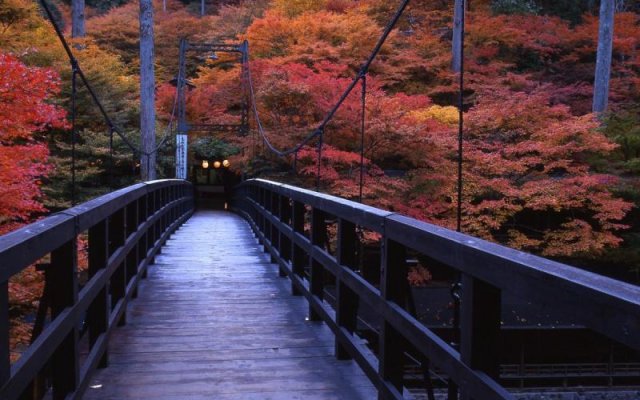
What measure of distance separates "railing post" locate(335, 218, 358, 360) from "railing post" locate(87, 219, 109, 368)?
1.17 m

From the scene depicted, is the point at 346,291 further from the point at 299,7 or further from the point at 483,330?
the point at 299,7

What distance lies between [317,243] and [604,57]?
16.6 metres

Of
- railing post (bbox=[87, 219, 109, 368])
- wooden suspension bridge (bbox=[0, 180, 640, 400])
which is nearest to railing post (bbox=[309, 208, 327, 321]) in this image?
wooden suspension bridge (bbox=[0, 180, 640, 400])

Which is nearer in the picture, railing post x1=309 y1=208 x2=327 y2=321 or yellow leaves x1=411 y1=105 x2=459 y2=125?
railing post x1=309 y1=208 x2=327 y2=321

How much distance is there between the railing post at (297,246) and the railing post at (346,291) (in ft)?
4.84

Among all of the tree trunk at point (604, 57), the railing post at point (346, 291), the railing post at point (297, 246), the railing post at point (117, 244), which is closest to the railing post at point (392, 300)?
the railing post at point (346, 291)

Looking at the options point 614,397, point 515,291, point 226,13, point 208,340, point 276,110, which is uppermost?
point 226,13

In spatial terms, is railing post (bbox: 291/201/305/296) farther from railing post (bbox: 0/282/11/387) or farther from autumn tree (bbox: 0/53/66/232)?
autumn tree (bbox: 0/53/66/232)

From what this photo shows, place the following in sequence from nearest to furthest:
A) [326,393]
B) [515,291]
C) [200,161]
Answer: [515,291], [326,393], [200,161]

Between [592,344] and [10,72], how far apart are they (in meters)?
12.1

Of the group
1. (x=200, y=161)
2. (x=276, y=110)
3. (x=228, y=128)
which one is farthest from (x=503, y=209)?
(x=200, y=161)

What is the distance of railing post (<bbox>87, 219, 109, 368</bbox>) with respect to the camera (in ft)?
9.76

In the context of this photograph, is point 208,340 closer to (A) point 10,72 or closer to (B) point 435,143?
(A) point 10,72

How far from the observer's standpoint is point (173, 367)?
3.21 meters
